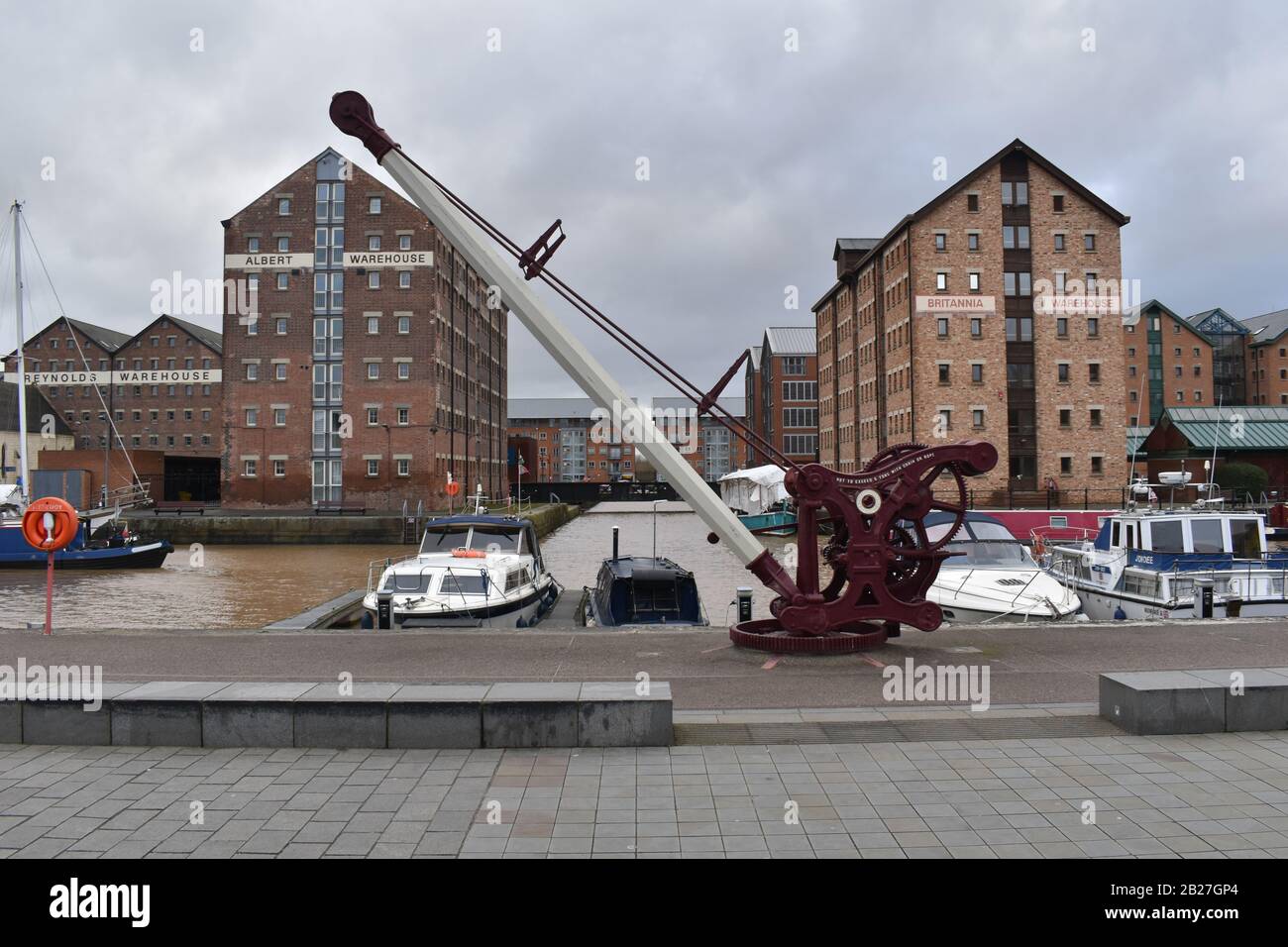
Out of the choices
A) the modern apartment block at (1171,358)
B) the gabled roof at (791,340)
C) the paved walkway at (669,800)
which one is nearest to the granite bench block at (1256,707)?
the paved walkway at (669,800)

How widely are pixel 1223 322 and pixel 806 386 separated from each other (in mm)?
50845

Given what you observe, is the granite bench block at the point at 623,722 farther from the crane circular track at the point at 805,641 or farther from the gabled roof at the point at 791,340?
the gabled roof at the point at 791,340

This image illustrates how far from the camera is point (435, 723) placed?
7629mm

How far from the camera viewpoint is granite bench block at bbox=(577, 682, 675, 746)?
765cm

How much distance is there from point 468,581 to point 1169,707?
13392 millimetres

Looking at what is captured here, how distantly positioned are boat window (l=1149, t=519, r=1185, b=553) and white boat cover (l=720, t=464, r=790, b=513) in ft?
129

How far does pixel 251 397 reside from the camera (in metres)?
62.2

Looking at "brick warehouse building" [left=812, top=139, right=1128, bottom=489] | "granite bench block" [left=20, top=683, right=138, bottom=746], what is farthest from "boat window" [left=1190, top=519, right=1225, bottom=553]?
"brick warehouse building" [left=812, top=139, right=1128, bottom=489]

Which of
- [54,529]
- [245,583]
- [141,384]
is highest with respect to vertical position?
[141,384]

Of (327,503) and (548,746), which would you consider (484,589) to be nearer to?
(548,746)

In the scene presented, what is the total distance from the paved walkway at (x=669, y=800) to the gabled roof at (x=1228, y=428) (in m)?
59.8

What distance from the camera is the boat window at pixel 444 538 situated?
2122cm

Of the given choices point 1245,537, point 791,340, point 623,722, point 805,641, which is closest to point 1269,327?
point 791,340

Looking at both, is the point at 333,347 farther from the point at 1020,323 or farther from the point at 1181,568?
the point at 1181,568
